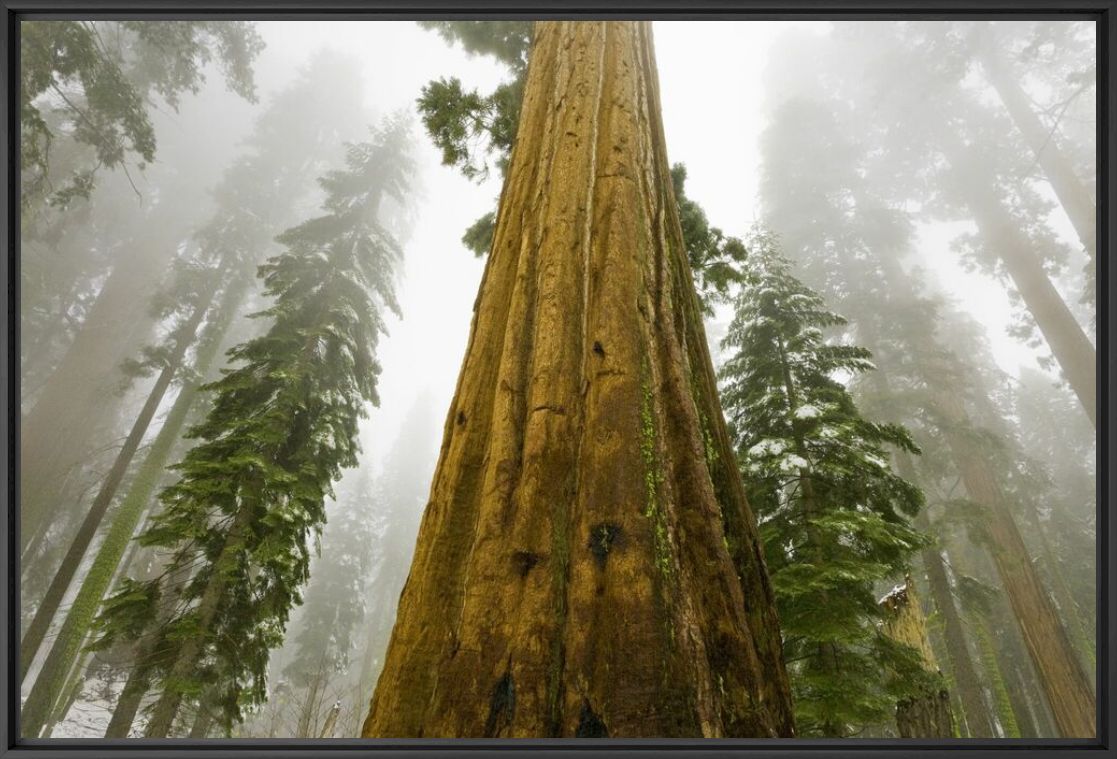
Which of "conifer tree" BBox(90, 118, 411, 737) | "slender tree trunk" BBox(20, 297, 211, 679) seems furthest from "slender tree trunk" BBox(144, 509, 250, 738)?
"slender tree trunk" BBox(20, 297, 211, 679)

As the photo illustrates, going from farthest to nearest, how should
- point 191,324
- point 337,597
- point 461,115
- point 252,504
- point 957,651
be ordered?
point 337,597
point 191,324
point 957,651
point 252,504
point 461,115

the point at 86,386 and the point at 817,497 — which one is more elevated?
the point at 86,386

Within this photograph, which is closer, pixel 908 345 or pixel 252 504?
pixel 252 504

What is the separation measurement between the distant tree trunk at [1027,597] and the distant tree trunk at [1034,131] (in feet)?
25.4

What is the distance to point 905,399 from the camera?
13.5 meters

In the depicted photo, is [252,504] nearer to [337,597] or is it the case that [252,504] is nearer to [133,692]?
[133,692]

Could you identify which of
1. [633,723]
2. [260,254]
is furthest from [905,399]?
[260,254]

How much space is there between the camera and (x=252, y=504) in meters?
7.56

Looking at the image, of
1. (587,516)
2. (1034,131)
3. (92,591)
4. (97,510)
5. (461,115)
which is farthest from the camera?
(1034,131)

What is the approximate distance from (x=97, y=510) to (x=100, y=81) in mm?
8791

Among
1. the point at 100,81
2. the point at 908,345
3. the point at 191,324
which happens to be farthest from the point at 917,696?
the point at 191,324

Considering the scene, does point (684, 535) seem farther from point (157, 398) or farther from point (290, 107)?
point (290, 107)

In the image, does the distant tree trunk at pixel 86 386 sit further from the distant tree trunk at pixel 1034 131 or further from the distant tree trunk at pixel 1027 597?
the distant tree trunk at pixel 1034 131

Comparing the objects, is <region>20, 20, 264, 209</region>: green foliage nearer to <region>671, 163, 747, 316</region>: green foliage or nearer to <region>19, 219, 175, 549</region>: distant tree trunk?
<region>671, 163, 747, 316</region>: green foliage
